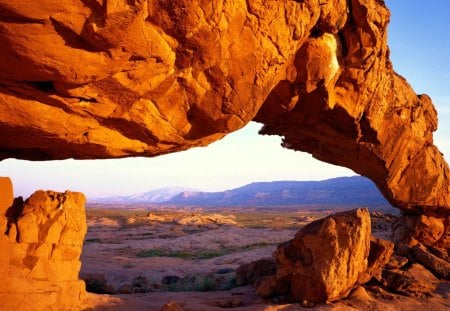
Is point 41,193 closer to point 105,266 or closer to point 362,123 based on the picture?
point 362,123

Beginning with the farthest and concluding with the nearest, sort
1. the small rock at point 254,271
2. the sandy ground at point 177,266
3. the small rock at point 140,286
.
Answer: the small rock at point 254,271 < the small rock at point 140,286 < the sandy ground at point 177,266

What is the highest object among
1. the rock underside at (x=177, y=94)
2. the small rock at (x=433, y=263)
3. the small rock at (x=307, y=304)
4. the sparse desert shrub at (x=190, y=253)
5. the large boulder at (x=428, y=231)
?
the rock underside at (x=177, y=94)

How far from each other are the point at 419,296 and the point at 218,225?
92.6 feet

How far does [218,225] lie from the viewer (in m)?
37.2

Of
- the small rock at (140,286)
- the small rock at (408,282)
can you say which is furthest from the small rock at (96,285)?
the small rock at (408,282)

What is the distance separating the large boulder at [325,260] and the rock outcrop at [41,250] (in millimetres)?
4614

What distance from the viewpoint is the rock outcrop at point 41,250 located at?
5.96m

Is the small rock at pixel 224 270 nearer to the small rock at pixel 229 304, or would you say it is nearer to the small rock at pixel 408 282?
the small rock at pixel 229 304

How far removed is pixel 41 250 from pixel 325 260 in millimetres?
5789

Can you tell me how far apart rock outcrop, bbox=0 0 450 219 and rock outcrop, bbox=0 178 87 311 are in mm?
1023

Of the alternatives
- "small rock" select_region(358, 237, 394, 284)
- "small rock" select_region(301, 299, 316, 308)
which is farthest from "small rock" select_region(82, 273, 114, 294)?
"small rock" select_region(358, 237, 394, 284)

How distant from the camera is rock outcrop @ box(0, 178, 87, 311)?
5.96 m

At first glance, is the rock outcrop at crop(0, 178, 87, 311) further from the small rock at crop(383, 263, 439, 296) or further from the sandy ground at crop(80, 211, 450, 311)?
the small rock at crop(383, 263, 439, 296)

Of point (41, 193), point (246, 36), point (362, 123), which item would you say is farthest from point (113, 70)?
point (362, 123)
